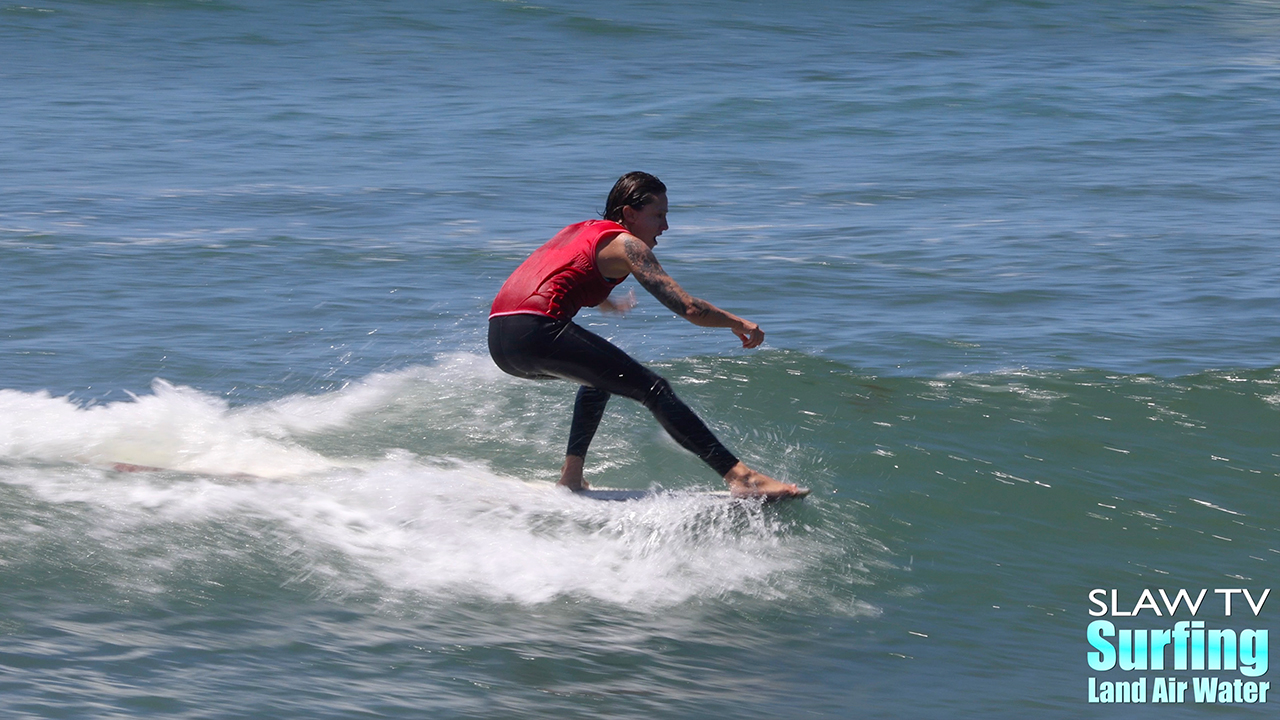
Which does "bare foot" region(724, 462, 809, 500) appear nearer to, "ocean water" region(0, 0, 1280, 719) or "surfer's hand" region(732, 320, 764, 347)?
"ocean water" region(0, 0, 1280, 719)

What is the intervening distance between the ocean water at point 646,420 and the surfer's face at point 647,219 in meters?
1.24

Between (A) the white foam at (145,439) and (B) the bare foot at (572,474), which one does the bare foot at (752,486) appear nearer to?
(B) the bare foot at (572,474)

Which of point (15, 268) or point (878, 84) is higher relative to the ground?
point (878, 84)

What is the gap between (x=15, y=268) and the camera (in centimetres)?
1273

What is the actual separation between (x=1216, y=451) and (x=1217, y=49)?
23.2 metres

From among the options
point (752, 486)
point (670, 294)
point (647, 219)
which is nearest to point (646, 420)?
point (752, 486)

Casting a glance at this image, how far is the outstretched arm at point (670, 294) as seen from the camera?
5824mm

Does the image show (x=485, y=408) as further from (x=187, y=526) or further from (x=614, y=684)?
(x=614, y=684)

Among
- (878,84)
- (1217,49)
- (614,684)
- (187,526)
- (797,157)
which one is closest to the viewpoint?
(614,684)

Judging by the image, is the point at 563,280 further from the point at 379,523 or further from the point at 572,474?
the point at 379,523

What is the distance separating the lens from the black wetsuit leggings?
19.6 ft

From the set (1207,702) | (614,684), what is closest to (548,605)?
(614,684)

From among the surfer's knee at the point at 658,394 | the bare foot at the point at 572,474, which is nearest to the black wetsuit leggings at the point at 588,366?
the surfer's knee at the point at 658,394

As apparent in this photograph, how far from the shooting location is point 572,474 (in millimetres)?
6629
